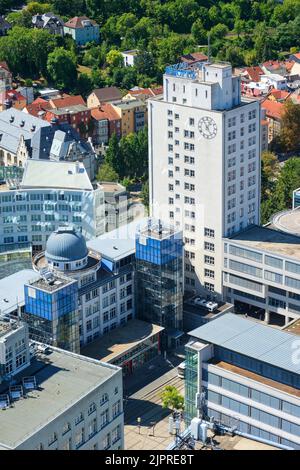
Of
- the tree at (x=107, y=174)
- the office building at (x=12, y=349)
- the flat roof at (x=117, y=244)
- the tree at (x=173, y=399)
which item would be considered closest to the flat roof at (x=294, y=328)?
the tree at (x=173, y=399)

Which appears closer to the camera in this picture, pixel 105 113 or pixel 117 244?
pixel 117 244

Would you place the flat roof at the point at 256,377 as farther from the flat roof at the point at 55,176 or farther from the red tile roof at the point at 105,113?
the red tile roof at the point at 105,113

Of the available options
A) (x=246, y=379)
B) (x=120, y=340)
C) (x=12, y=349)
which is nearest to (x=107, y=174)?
(x=120, y=340)

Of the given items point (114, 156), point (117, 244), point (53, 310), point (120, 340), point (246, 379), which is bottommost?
point (120, 340)

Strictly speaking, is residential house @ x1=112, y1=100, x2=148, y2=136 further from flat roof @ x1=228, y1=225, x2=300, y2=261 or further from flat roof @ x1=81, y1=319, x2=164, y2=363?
flat roof @ x1=81, y1=319, x2=164, y2=363

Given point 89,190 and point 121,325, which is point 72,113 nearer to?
point 89,190

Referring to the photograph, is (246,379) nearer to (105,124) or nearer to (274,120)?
(105,124)
